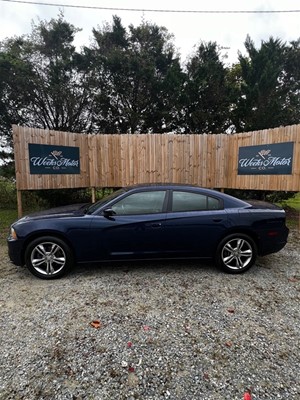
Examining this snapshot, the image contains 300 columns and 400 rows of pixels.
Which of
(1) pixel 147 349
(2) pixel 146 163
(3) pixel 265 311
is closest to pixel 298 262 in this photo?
(3) pixel 265 311

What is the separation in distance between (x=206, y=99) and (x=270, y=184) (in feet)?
16.8

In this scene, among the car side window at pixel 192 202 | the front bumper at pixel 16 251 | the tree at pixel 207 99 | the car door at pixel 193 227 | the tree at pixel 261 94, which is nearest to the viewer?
the front bumper at pixel 16 251

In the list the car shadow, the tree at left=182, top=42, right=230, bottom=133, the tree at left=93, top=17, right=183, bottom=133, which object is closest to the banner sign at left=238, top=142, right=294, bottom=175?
the tree at left=182, top=42, right=230, bottom=133

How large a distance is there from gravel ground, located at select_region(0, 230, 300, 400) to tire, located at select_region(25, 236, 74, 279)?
143 mm

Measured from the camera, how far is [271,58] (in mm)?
9570

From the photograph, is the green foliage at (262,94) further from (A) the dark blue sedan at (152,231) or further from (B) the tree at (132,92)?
(A) the dark blue sedan at (152,231)

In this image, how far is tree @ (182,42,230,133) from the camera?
9938 millimetres

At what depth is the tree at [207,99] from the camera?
9938 mm

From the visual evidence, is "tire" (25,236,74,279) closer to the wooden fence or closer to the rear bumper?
the rear bumper

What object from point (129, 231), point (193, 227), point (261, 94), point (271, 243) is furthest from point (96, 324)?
point (261, 94)

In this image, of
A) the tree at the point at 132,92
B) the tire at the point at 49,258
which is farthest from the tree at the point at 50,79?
the tire at the point at 49,258

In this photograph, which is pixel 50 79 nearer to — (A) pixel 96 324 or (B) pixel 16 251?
(B) pixel 16 251

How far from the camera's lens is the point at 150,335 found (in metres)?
2.49

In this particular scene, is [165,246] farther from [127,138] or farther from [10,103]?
[10,103]
